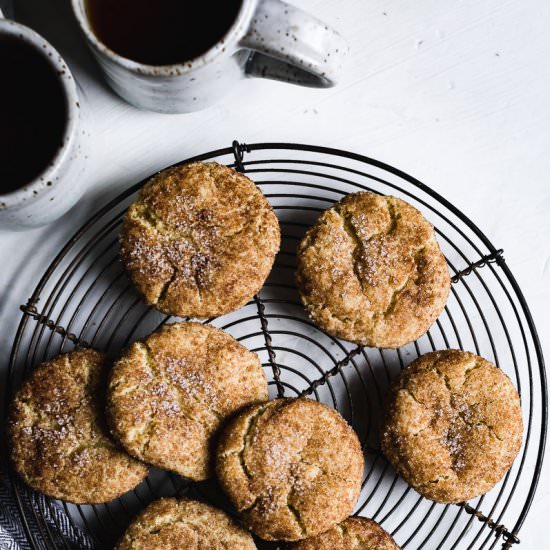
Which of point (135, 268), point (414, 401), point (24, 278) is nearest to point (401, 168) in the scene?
point (414, 401)

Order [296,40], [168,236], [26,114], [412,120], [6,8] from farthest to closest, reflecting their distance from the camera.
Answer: [412,120], [6,8], [168,236], [26,114], [296,40]

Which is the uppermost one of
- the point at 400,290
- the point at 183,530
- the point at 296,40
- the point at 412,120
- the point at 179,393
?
the point at 412,120

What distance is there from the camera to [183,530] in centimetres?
162

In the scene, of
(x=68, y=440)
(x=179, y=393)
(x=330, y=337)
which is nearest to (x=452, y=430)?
(x=330, y=337)

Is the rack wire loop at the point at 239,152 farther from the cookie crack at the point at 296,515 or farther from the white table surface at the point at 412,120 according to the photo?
the cookie crack at the point at 296,515

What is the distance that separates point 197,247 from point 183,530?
0.71 metres

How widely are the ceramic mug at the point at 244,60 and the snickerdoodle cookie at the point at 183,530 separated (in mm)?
1011

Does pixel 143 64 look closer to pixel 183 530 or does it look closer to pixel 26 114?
pixel 26 114

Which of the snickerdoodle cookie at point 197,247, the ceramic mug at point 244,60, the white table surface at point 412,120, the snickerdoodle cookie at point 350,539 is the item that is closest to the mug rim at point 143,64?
the ceramic mug at point 244,60

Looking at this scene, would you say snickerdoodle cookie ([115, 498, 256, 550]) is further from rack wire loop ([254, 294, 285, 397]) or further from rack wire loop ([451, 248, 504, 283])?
rack wire loop ([451, 248, 504, 283])

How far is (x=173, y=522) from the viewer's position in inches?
64.5

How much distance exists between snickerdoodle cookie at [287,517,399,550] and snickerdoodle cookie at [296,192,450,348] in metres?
0.48

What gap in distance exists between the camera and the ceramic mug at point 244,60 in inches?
49.2

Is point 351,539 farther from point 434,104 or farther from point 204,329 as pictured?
point 434,104
